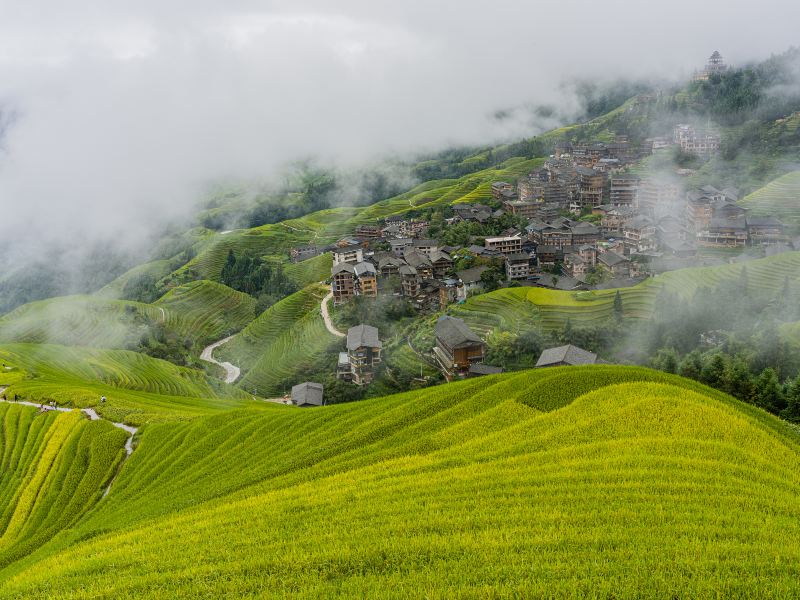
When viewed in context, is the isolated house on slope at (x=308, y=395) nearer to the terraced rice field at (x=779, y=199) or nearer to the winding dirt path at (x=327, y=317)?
Answer: the winding dirt path at (x=327, y=317)

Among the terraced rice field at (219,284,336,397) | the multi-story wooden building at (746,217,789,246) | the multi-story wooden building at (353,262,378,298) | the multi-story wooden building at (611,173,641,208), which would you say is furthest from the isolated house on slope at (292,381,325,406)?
the multi-story wooden building at (611,173,641,208)

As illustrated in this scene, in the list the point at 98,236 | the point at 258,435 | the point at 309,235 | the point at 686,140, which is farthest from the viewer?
the point at 98,236

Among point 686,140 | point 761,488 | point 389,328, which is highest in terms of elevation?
point 686,140

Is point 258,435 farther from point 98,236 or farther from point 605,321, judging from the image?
point 98,236

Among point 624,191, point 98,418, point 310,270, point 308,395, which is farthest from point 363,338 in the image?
point 624,191

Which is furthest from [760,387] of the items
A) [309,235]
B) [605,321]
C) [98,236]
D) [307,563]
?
[98,236]

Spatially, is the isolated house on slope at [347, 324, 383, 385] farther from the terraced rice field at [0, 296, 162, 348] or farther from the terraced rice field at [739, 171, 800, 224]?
the terraced rice field at [739, 171, 800, 224]

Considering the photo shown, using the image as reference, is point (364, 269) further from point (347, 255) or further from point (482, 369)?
point (482, 369)

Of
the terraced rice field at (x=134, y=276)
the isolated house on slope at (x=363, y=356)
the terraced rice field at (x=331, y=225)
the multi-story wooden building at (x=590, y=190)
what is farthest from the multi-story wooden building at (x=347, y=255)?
the terraced rice field at (x=134, y=276)
